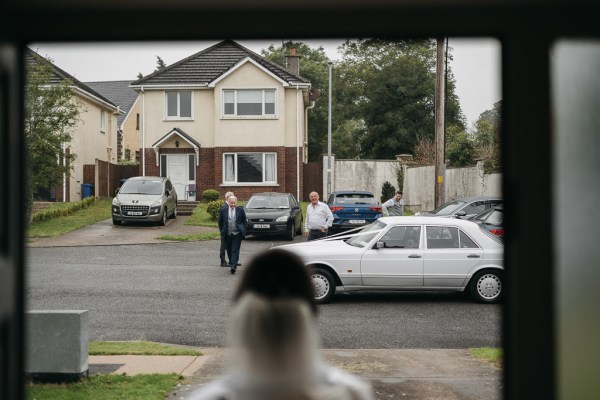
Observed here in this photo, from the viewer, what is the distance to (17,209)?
3.21 m

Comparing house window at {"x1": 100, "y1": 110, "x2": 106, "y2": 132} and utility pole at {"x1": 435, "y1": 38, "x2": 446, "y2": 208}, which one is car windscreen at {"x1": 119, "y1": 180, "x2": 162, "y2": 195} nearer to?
utility pole at {"x1": 435, "y1": 38, "x2": 446, "y2": 208}

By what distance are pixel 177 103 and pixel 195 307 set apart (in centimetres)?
2555

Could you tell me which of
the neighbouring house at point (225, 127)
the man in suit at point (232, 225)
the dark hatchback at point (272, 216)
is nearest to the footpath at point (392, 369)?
the man in suit at point (232, 225)

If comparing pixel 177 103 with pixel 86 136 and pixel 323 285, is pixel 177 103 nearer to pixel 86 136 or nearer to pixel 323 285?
pixel 86 136

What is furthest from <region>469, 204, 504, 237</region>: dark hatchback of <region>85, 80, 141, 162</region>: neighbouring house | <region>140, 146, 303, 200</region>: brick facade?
<region>85, 80, 141, 162</region>: neighbouring house

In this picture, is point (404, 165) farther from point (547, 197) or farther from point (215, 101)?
point (547, 197)

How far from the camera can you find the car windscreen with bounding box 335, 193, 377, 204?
26625mm

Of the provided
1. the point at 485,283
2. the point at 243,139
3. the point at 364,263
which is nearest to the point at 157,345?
the point at 364,263

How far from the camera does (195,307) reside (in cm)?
1400

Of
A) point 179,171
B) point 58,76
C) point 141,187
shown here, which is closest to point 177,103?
point 179,171

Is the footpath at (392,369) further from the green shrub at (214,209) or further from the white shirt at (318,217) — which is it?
the green shrub at (214,209)

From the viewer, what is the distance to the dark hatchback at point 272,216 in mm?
25578

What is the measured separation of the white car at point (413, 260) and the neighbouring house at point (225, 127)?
23.3 metres

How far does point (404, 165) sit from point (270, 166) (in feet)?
26.5
